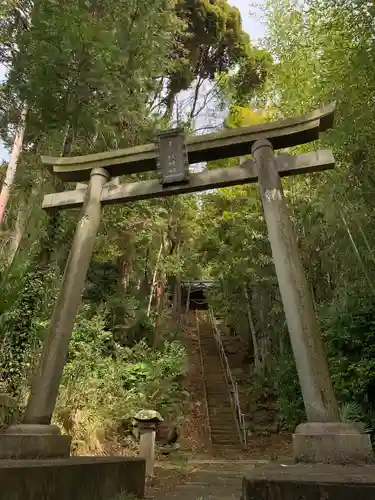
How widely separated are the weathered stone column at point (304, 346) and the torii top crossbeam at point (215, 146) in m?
0.17

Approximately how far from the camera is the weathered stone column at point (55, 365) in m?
3.63

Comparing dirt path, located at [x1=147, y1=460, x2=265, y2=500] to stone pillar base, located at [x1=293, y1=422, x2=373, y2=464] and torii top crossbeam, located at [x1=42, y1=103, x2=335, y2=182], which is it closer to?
stone pillar base, located at [x1=293, y1=422, x2=373, y2=464]

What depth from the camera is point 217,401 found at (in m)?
12.6

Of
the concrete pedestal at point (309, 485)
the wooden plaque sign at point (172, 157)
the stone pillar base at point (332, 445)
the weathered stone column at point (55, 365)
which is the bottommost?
the concrete pedestal at point (309, 485)

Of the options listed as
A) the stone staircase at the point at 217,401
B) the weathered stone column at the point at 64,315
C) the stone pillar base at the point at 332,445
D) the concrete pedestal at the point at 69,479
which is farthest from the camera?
the stone staircase at the point at 217,401

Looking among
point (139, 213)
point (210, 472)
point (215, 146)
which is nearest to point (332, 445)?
point (215, 146)

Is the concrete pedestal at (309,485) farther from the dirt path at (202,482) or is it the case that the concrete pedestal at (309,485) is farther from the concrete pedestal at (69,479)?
the dirt path at (202,482)

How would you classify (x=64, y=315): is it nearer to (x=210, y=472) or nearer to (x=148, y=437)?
(x=148, y=437)

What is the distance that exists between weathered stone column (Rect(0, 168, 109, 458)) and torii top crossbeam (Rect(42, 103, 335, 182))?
13.1 inches

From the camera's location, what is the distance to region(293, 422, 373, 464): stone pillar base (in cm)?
320

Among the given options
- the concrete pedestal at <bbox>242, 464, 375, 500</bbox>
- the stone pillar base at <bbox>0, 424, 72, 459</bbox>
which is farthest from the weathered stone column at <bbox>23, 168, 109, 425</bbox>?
the concrete pedestal at <bbox>242, 464, 375, 500</bbox>

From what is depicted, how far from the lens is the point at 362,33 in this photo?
6.26m

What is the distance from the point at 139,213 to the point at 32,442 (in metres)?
6.56

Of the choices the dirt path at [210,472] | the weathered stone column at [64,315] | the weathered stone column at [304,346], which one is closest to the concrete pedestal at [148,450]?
the dirt path at [210,472]
